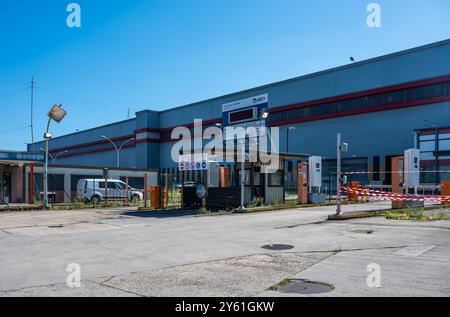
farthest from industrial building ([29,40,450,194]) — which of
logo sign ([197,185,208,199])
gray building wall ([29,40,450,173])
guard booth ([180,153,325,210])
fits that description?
logo sign ([197,185,208,199])

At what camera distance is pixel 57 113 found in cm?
2684

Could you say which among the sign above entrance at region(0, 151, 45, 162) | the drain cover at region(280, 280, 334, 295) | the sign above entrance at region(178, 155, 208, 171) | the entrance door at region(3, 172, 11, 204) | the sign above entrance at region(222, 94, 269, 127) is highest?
the sign above entrance at region(222, 94, 269, 127)

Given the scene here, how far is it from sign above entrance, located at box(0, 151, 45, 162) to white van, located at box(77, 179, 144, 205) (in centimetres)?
369

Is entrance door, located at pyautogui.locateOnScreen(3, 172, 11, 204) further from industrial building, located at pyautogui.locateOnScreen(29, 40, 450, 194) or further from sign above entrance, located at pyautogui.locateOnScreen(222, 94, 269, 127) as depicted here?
industrial building, located at pyautogui.locateOnScreen(29, 40, 450, 194)

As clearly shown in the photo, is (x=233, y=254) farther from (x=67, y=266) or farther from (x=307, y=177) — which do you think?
(x=307, y=177)

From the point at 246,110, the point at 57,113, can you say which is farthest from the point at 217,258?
the point at 57,113

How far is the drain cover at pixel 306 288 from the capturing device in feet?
20.3

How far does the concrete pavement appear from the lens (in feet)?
21.2

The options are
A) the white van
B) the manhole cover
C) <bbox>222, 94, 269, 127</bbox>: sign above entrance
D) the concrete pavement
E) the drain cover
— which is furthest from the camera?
the white van

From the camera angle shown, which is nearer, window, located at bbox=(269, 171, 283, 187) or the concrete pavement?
the concrete pavement

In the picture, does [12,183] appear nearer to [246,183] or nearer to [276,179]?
[246,183]

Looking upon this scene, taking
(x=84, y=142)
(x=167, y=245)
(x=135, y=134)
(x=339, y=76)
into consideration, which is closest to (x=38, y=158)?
(x=167, y=245)

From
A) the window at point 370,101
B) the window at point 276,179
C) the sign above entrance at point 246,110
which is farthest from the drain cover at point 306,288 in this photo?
the window at point 370,101

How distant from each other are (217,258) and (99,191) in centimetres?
2387
